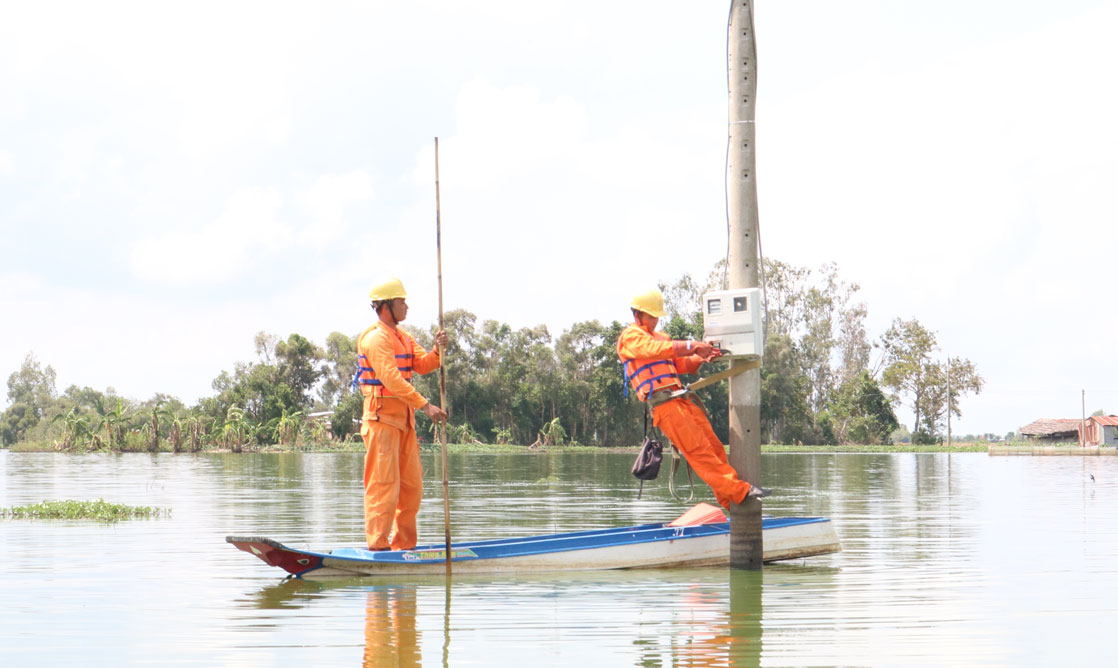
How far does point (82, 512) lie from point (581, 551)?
9.42 metres

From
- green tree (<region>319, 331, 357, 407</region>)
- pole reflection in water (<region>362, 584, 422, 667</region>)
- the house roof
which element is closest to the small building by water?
the house roof

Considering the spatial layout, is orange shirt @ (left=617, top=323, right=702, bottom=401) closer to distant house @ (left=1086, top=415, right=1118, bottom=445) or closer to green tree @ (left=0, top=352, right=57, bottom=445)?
distant house @ (left=1086, top=415, right=1118, bottom=445)

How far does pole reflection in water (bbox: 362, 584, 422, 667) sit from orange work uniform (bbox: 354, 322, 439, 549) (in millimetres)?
730

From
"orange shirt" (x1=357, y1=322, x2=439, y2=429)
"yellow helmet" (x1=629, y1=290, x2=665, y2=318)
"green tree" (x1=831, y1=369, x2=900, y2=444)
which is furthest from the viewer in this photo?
"green tree" (x1=831, y1=369, x2=900, y2=444)

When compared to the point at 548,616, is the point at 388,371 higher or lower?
higher

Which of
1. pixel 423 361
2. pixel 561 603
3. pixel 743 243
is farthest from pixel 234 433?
pixel 561 603

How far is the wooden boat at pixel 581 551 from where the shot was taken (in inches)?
391

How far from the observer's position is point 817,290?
301ft

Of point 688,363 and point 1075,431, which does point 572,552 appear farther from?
point 1075,431

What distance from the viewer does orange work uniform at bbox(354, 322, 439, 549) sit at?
1008 centimetres

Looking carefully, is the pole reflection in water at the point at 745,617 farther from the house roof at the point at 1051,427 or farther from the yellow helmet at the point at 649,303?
the house roof at the point at 1051,427

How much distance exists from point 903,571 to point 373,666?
5.89 m

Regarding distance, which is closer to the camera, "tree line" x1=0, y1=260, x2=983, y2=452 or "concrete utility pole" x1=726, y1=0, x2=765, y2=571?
"concrete utility pole" x1=726, y1=0, x2=765, y2=571

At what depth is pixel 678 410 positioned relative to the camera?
10.2 m
